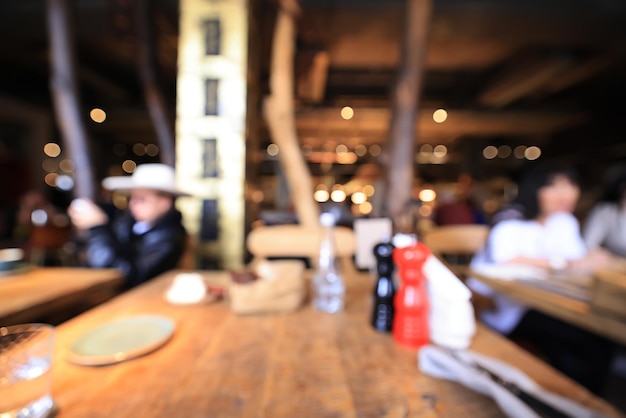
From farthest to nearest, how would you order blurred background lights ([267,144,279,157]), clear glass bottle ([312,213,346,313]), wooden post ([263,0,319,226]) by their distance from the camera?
blurred background lights ([267,144,279,157]), wooden post ([263,0,319,226]), clear glass bottle ([312,213,346,313])

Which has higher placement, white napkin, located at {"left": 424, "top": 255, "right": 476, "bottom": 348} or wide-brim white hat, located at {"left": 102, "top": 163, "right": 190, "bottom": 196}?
wide-brim white hat, located at {"left": 102, "top": 163, "right": 190, "bottom": 196}

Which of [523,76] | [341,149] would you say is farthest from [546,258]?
[341,149]

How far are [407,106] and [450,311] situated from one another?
2.17m

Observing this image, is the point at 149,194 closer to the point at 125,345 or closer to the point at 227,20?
the point at 227,20

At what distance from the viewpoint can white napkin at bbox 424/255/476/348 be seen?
0.93 m

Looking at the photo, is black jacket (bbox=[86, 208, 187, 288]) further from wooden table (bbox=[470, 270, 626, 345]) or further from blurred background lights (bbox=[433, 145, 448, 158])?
blurred background lights (bbox=[433, 145, 448, 158])

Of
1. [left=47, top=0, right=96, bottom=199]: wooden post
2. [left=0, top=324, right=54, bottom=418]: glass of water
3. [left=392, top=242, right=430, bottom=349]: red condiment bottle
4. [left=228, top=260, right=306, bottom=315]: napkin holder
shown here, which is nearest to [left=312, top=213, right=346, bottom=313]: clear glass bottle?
[left=228, top=260, right=306, bottom=315]: napkin holder

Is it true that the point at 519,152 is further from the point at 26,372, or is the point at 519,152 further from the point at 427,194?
the point at 26,372

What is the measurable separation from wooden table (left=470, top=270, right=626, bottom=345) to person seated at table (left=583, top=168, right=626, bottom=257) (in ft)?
6.76

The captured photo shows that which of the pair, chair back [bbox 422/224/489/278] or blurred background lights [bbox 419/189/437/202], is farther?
blurred background lights [bbox 419/189/437/202]

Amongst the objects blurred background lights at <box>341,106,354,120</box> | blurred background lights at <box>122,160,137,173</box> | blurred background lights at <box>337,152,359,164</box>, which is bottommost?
blurred background lights at <box>122,160,137,173</box>

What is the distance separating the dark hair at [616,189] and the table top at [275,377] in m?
3.23

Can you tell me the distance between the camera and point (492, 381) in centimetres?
69

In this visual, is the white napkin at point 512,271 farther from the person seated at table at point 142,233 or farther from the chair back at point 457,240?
the person seated at table at point 142,233
